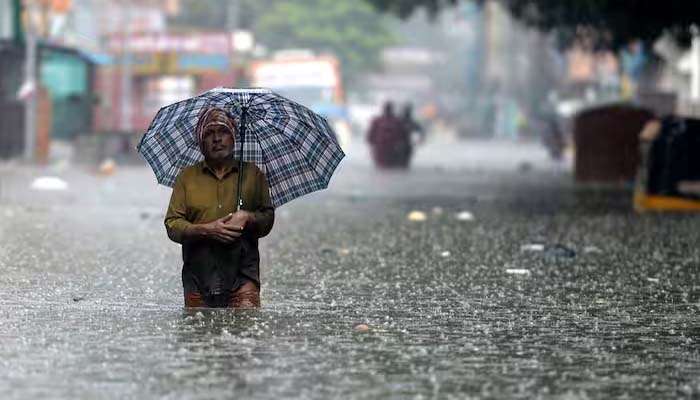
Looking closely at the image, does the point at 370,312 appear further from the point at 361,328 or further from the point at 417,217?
the point at 417,217

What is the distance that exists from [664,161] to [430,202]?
145 inches

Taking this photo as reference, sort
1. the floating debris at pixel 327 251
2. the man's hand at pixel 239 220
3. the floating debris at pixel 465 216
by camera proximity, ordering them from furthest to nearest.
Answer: the floating debris at pixel 465 216, the floating debris at pixel 327 251, the man's hand at pixel 239 220

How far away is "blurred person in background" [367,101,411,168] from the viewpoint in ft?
144

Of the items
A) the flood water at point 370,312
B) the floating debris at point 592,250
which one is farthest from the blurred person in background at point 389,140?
the floating debris at point 592,250

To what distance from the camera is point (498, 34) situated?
4606 inches

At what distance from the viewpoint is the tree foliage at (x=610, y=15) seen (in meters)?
28.6

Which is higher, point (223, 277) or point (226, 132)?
point (226, 132)

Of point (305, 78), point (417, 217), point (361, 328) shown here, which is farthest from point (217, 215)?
point (305, 78)

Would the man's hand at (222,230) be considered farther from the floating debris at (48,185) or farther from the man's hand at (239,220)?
the floating debris at (48,185)

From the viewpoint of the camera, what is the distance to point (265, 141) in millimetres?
11906

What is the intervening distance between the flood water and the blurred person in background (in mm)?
19638

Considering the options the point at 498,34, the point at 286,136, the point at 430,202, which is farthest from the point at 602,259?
the point at 498,34

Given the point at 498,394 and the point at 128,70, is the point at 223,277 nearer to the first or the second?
the point at 498,394

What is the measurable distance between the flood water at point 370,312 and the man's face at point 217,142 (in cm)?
96
